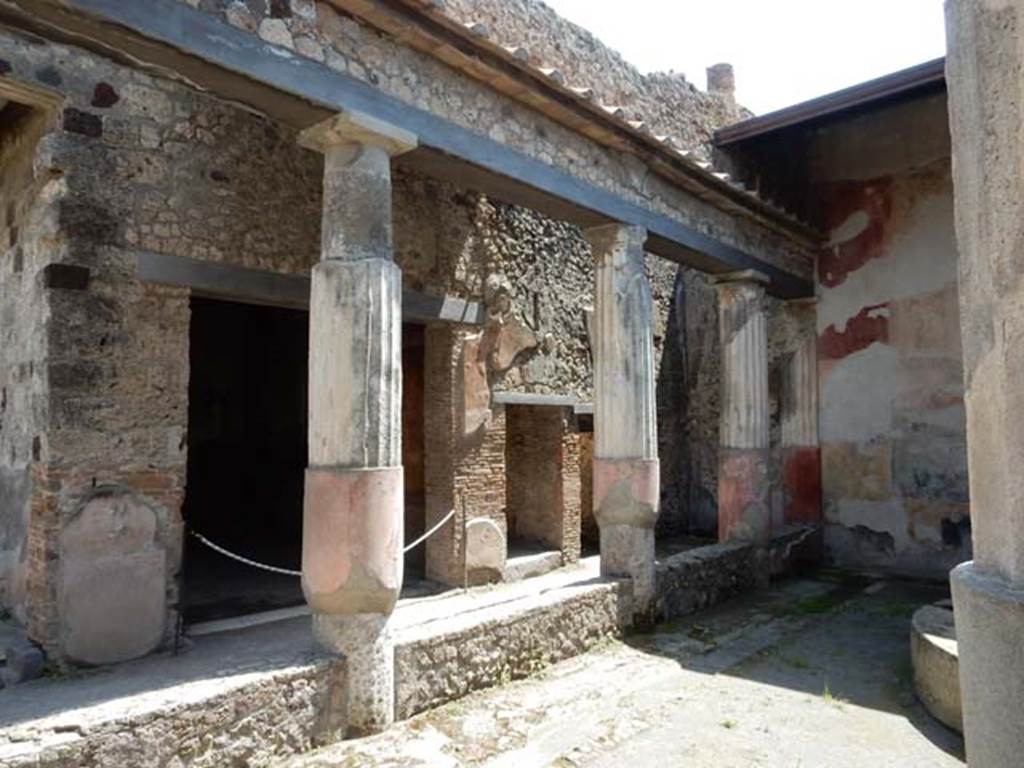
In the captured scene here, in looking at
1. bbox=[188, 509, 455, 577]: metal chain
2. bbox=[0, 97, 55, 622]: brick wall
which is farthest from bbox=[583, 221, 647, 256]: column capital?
bbox=[0, 97, 55, 622]: brick wall

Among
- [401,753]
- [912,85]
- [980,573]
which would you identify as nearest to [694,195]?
[912,85]

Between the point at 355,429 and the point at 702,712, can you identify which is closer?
the point at 355,429

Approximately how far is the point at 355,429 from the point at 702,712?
8.47ft

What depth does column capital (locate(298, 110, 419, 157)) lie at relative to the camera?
3.96 m

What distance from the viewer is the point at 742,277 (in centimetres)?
761

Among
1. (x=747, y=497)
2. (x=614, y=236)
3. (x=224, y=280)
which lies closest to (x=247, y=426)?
(x=224, y=280)

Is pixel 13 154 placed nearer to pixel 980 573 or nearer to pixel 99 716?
pixel 99 716

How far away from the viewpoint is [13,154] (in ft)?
17.2

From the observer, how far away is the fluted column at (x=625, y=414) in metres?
5.93

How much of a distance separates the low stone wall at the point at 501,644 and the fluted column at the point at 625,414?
0.34 meters

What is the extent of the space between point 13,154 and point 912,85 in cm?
750

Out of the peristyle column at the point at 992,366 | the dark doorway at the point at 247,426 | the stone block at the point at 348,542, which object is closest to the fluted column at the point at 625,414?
the stone block at the point at 348,542

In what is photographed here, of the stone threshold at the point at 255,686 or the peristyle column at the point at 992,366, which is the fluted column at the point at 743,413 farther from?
the peristyle column at the point at 992,366

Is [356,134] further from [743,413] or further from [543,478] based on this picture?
[543,478]
